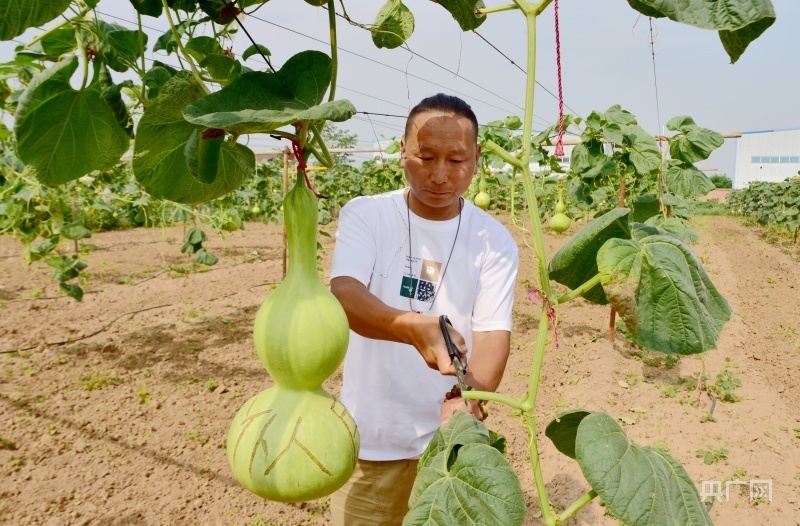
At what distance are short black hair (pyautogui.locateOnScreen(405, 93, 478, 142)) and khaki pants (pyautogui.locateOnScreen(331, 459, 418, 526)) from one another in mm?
1078

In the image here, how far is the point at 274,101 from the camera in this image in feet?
2.26

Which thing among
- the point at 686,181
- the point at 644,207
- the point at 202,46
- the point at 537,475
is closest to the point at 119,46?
the point at 202,46

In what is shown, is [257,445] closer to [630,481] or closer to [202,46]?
[630,481]

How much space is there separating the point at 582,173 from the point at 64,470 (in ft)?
14.3

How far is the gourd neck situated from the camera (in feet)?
2.78

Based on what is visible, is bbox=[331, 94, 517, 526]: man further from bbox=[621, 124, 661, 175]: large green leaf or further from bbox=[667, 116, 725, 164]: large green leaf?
bbox=[667, 116, 725, 164]: large green leaf

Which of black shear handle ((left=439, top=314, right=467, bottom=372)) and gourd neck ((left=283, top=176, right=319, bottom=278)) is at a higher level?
gourd neck ((left=283, top=176, right=319, bottom=278))

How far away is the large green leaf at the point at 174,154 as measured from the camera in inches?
32.4

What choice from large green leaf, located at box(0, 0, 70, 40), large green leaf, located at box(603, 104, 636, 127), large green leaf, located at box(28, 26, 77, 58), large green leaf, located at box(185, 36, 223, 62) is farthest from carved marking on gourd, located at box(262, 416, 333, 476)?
large green leaf, located at box(603, 104, 636, 127)

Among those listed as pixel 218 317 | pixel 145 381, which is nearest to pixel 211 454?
pixel 145 381

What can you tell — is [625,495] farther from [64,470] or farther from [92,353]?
[92,353]

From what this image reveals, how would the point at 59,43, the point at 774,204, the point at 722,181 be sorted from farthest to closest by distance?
the point at 722,181 < the point at 774,204 < the point at 59,43

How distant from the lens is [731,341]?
5879 millimetres

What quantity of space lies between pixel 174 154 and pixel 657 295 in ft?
2.73
